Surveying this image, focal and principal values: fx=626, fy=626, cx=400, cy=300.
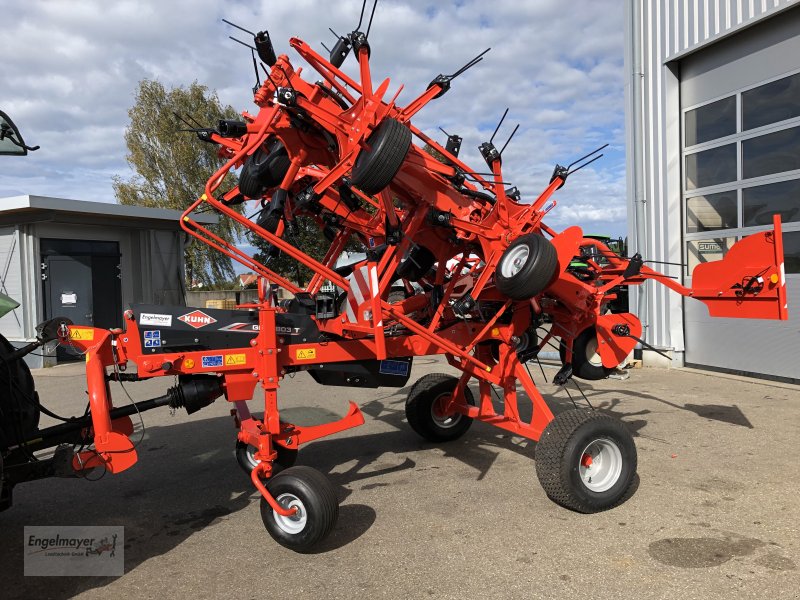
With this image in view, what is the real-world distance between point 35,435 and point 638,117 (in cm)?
1053

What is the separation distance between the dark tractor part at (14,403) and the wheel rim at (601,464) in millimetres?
3908

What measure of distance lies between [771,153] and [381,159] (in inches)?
310

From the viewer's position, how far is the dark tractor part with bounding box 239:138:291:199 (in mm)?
4867

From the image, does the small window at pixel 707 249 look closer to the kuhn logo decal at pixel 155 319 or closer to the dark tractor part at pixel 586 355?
the dark tractor part at pixel 586 355

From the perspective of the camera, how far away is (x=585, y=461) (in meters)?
4.64

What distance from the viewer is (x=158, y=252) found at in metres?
15.9

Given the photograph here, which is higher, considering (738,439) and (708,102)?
(708,102)

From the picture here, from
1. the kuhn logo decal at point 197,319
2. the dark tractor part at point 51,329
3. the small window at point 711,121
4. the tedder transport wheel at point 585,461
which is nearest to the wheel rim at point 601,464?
the tedder transport wheel at point 585,461

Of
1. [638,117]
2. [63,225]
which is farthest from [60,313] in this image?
[638,117]

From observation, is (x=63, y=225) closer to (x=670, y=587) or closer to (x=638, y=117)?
(x=638, y=117)

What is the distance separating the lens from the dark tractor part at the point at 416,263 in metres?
5.12

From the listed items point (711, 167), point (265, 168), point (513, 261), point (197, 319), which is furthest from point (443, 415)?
point (711, 167)

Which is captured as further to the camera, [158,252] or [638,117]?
[158,252]

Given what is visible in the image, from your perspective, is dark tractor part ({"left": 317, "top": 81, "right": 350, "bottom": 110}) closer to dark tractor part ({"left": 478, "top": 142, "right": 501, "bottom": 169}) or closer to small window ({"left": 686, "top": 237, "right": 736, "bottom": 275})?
dark tractor part ({"left": 478, "top": 142, "right": 501, "bottom": 169})
